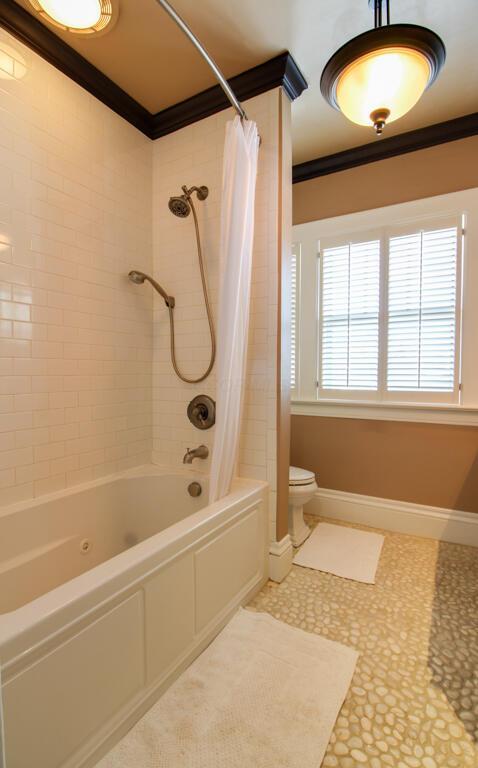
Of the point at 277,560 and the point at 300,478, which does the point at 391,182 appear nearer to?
the point at 300,478

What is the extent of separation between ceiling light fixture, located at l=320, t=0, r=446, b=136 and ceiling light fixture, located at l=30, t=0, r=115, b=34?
0.97 meters

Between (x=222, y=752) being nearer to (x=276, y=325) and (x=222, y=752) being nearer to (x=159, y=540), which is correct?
(x=159, y=540)

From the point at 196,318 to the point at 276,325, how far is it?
21.0 inches

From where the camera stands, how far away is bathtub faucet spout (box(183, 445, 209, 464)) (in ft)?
6.63

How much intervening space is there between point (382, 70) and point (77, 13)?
4.03 ft

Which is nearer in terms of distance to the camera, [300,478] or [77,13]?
[77,13]

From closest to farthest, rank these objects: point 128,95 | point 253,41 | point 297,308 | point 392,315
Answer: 1. point 253,41
2. point 128,95
3. point 392,315
4. point 297,308

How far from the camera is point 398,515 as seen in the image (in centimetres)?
247

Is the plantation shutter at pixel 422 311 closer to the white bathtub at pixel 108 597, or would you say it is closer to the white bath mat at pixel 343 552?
the white bath mat at pixel 343 552

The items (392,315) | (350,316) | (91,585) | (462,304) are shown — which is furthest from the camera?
(350,316)

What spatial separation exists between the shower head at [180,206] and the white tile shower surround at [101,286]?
125 millimetres

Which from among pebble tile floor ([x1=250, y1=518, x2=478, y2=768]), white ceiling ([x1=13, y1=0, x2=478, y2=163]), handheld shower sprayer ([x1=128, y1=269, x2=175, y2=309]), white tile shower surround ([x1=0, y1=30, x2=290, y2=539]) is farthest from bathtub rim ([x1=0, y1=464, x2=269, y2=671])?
white ceiling ([x1=13, y1=0, x2=478, y2=163])

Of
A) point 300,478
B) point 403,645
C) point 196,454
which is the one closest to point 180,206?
point 196,454

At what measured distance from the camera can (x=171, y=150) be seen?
219cm
